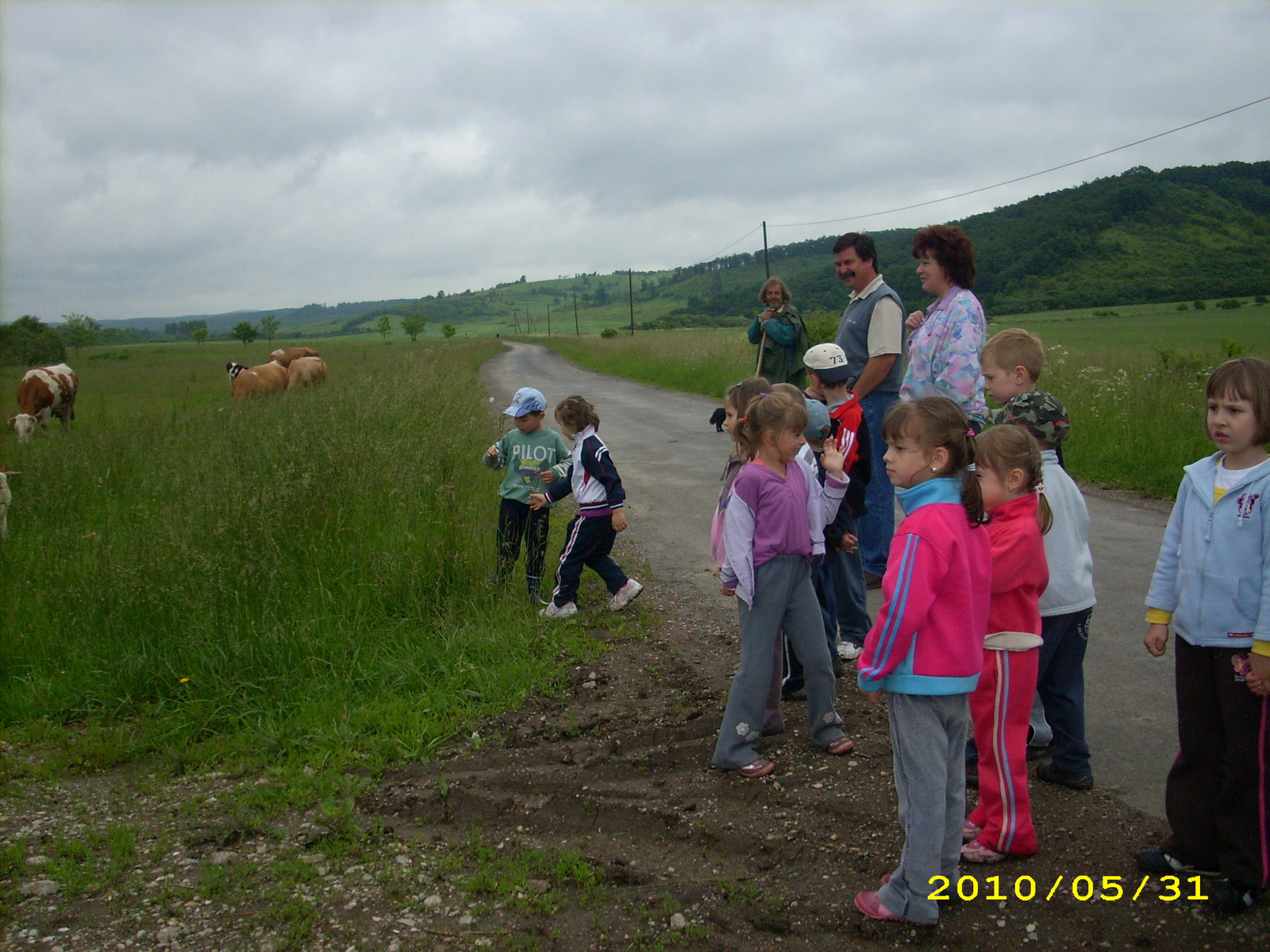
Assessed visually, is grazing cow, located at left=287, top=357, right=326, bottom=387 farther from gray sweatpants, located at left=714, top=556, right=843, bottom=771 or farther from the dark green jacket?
gray sweatpants, located at left=714, top=556, right=843, bottom=771

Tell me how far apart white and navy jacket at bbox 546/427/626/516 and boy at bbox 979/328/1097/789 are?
243cm

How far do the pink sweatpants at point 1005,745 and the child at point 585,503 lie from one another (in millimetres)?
2574

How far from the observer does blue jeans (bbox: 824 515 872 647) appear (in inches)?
182

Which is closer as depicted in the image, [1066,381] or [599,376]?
[1066,381]

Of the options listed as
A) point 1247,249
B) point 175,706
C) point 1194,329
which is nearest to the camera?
point 175,706

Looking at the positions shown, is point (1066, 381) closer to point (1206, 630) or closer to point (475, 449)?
point (475, 449)

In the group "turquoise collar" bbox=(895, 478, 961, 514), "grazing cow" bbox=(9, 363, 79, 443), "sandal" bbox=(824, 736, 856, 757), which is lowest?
"sandal" bbox=(824, 736, 856, 757)

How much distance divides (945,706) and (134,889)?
9.72 ft

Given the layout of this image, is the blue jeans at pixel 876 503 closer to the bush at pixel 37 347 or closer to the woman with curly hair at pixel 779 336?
the woman with curly hair at pixel 779 336

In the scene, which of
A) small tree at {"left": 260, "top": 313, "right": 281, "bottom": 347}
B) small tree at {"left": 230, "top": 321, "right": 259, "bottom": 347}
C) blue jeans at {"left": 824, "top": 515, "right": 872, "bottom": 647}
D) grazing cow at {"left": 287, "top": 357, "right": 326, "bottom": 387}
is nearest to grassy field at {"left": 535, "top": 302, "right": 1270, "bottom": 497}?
blue jeans at {"left": 824, "top": 515, "right": 872, "bottom": 647}

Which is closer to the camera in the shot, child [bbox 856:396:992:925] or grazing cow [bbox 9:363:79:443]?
child [bbox 856:396:992:925]

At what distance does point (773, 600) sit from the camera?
359cm

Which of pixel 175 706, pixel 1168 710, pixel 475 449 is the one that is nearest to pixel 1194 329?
pixel 475 449

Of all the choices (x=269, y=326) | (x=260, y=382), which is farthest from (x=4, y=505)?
(x=269, y=326)
